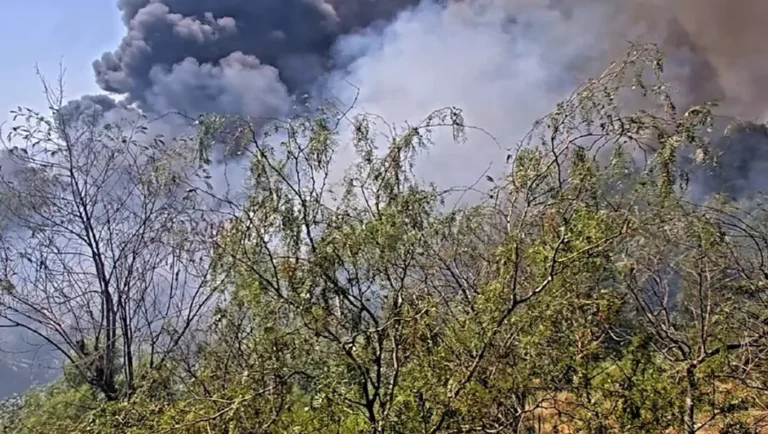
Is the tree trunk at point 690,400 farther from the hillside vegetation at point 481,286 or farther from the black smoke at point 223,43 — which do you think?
the black smoke at point 223,43

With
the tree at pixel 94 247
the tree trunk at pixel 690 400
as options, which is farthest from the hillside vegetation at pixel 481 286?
the tree at pixel 94 247

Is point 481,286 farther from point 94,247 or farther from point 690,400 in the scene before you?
point 94,247

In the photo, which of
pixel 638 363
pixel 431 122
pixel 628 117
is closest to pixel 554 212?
pixel 628 117

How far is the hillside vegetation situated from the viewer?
7.23 ft

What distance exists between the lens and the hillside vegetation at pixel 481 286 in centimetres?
220

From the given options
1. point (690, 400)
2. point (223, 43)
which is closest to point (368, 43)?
point (223, 43)

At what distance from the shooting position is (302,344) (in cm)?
226

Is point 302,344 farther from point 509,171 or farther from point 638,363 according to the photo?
point 638,363

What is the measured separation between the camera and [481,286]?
237 centimetres

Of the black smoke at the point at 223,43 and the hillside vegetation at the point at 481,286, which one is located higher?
the black smoke at the point at 223,43

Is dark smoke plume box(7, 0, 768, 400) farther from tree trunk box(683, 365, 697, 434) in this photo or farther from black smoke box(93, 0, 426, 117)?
tree trunk box(683, 365, 697, 434)

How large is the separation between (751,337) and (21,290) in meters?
3.78

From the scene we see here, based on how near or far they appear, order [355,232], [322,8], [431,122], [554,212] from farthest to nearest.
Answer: [322,8] < [431,122] < [355,232] < [554,212]

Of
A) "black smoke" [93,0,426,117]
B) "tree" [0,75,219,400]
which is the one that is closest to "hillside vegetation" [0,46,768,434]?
"tree" [0,75,219,400]
